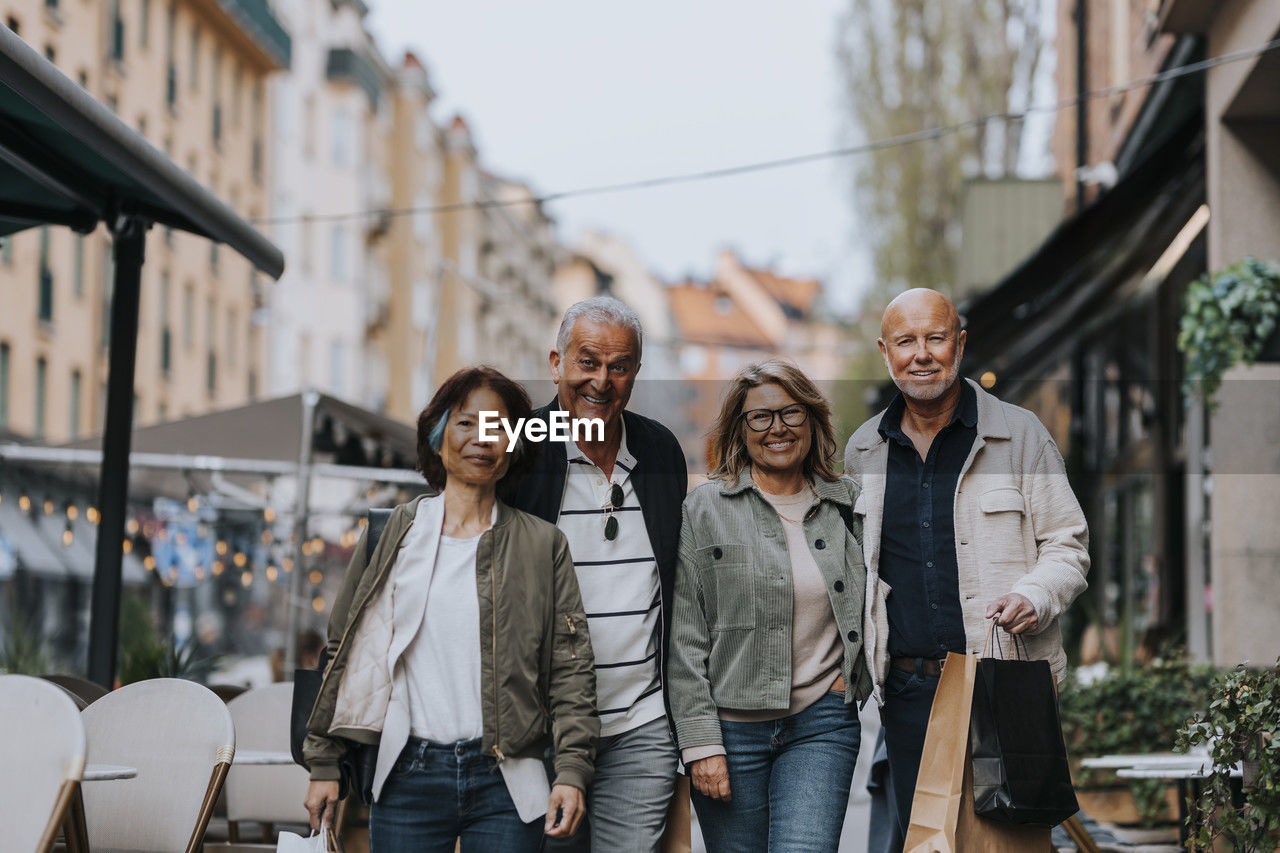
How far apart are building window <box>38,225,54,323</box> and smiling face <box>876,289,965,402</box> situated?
26.8 metres

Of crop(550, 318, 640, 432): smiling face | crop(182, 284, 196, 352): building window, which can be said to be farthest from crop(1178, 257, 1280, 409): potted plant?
crop(182, 284, 196, 352): building window

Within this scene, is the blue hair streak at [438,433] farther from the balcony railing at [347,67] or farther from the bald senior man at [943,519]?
the balcony railing at [347,67]

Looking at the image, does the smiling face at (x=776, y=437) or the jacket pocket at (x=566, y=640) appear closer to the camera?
the jacket pocket at (x=566, y=640)

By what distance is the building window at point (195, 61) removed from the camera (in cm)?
3903

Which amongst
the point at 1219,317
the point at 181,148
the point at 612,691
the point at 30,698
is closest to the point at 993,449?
the point at 612,691

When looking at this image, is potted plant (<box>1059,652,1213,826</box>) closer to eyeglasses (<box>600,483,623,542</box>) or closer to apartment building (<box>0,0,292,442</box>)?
eyeglasses (<box>600,483,623,542</box>)

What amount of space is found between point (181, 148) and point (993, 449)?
36.1 meters

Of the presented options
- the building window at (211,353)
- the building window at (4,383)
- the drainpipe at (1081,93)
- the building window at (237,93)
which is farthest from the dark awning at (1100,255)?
the building window at (237,93)

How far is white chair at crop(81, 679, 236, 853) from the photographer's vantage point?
16.0 feet

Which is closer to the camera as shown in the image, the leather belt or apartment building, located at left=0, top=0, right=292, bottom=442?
the leather belt

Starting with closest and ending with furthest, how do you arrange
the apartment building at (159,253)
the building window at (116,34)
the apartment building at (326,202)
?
1. the apartment building at (159,253)
2. the building window at (116,34)
3. the apartment building at (326,202)

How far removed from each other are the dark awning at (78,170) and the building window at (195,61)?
32.8 meters

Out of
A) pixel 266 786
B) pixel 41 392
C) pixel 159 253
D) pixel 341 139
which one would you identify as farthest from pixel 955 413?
pixel 341 139

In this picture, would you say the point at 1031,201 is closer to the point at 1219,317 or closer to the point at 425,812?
the point at 1219,317
